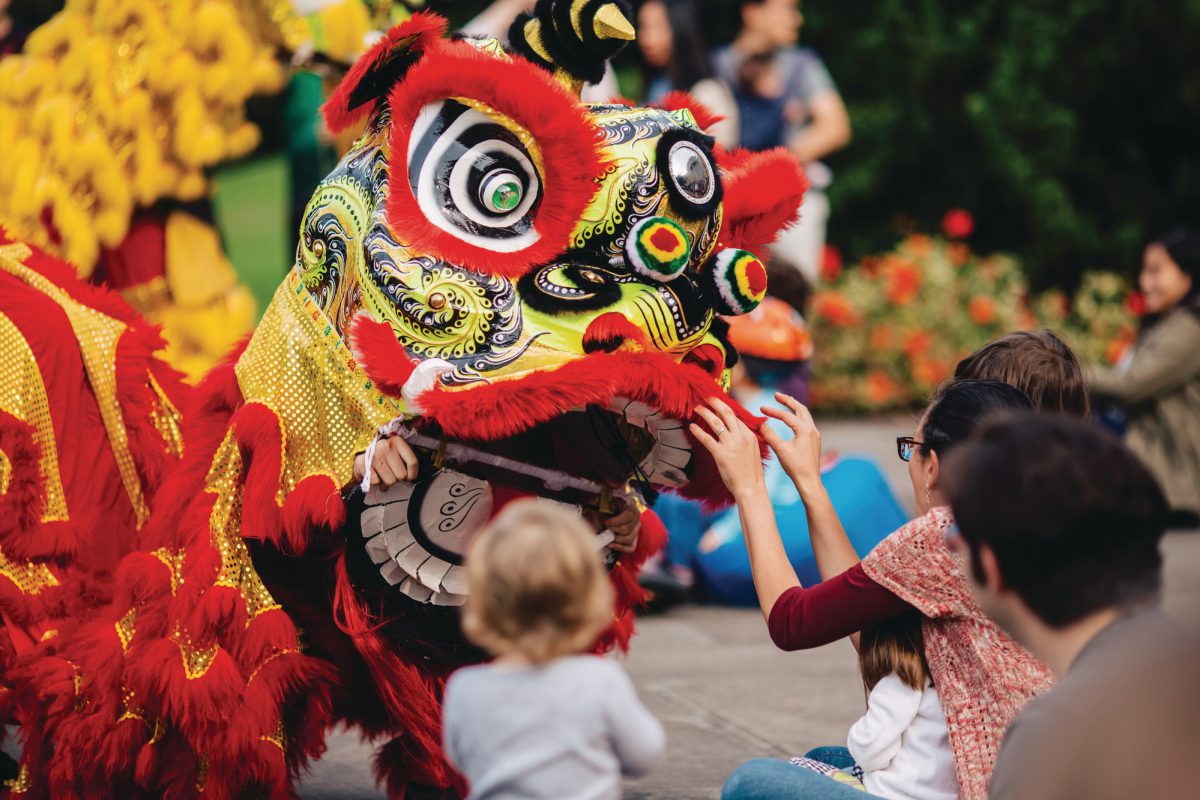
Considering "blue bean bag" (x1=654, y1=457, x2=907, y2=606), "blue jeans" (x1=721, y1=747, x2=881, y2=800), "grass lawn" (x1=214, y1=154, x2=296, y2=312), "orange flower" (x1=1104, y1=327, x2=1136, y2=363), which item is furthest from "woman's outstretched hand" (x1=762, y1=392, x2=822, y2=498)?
"grass lawn" (x1=214, y1=154, x2=296, y2=312)

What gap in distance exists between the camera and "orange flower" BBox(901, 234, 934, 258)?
8.83 m

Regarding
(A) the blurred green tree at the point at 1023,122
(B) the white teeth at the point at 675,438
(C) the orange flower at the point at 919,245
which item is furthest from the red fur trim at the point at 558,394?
(A) the blurred green tree at the point at 1023,122

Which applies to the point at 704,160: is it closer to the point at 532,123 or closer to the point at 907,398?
the point at 532,123

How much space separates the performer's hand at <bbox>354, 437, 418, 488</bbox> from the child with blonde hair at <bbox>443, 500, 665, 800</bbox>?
0.66 metres

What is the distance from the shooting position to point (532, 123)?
2.49m

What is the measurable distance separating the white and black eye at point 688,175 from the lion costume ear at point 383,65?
0.44 metres

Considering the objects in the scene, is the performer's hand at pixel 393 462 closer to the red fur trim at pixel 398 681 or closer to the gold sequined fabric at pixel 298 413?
the gold sequined fabric at pixel 298 413

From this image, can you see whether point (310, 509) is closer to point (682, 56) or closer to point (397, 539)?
point (397, 539)

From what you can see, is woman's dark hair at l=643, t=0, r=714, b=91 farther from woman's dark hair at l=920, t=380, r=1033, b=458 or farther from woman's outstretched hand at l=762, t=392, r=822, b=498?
woman's dark hair at l=920, t=380, r=1033, b=458

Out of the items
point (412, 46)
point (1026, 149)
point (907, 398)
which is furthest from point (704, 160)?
point (1026, 149)

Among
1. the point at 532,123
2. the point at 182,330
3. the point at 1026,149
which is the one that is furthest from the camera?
the point at 1026,149

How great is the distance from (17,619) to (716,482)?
1324 mm

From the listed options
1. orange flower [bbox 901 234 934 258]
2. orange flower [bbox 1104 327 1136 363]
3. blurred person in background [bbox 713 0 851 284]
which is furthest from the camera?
orange flower [bbox 901 234 934 258]

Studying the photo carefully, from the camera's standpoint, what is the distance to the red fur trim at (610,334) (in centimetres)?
247
